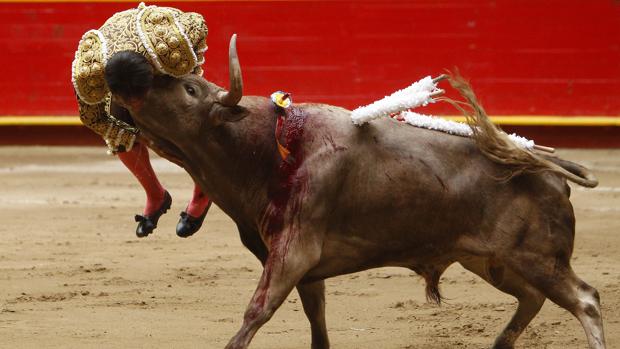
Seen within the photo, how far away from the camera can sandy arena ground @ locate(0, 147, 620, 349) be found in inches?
166

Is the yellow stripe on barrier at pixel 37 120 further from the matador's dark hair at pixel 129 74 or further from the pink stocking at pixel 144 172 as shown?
the matador's dark hair at pixel 129 74

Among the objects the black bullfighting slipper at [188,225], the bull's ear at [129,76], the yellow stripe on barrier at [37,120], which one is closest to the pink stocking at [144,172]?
the black bullfighting slipper at [188,225]

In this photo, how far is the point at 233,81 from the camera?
3.34m

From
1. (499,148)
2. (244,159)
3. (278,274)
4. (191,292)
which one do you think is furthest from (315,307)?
(191,292)

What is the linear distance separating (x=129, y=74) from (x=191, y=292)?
5.74ft

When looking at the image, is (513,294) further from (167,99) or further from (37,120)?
(37,120)

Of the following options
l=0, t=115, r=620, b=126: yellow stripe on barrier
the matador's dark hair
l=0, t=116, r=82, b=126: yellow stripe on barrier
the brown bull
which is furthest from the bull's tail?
l=0, t=116, r=82, b=126: yellow stripe on barrier

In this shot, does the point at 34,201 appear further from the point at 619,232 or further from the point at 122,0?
the point at 619,232

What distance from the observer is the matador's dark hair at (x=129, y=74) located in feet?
11.0

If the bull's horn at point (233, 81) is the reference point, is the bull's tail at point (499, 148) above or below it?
below

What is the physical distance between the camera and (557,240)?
11.7 feet

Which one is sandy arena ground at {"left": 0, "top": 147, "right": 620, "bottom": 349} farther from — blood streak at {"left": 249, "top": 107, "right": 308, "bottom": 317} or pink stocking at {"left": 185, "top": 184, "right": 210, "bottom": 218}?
blood streak at {"left": 249, "top": 107, "right": 308, "bottom": 317}

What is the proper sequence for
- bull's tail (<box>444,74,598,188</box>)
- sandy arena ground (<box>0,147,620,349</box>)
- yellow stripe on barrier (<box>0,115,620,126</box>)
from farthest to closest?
1. yellow stripe on barrier (<box>0,115,620,126</box>)
2. sandy arena ground (<box>0,147,620,349</box>)
3. bull's tail (<box>444,74,598,188</box>)

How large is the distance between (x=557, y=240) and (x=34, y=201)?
435cm
